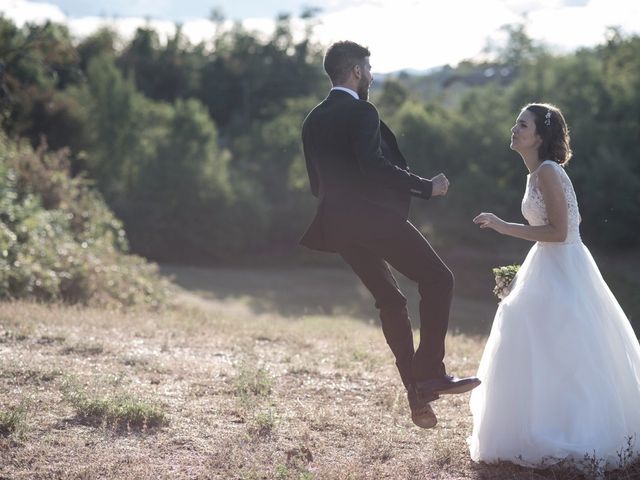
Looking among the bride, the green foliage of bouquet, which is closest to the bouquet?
the bride

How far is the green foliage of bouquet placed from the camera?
1282 cm

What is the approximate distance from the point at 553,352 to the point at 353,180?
1561mm

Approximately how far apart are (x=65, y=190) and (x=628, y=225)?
20601 mm

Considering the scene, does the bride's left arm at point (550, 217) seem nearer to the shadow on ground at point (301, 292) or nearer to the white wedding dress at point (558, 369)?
the white wedding dress at point (558, 369)

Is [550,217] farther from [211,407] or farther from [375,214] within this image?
[211,407]

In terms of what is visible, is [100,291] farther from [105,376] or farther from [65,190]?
[105,376]

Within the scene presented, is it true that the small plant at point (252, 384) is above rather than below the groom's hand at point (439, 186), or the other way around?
below

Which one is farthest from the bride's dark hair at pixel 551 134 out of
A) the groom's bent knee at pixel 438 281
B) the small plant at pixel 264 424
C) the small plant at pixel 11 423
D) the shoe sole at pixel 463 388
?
the small plant at pixel 11 423

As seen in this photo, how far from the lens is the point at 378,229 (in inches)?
202

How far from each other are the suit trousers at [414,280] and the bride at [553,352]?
1.14 ft

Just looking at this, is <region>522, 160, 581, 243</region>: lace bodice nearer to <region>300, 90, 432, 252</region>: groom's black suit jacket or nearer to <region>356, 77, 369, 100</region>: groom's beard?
<region>300, 90, 432, 252</region>: groom's black suit jacket

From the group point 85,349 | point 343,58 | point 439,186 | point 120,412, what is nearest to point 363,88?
point 343,58

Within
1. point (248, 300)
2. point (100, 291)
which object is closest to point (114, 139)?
point (248, 300)

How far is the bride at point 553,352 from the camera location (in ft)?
15.3
